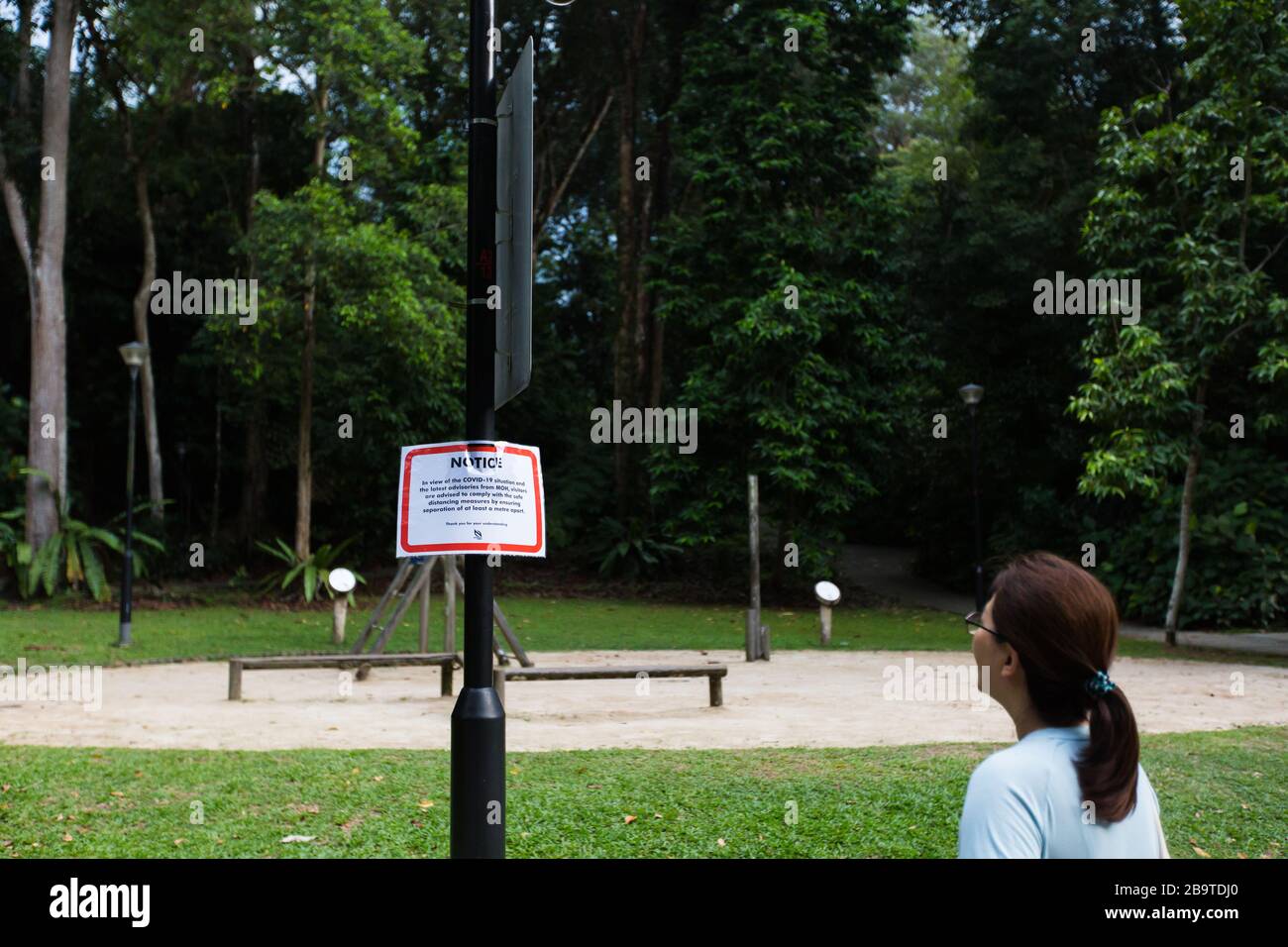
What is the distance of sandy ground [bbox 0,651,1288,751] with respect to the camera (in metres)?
10.1

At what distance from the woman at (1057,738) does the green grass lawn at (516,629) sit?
14941mm

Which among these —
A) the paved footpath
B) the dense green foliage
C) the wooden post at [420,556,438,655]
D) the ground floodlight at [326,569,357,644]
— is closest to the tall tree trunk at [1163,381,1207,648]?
the dense green foliage

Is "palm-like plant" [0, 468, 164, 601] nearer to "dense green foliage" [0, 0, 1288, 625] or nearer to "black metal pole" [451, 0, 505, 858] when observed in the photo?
"dense green foliage" [0, 0, 1288, 625]

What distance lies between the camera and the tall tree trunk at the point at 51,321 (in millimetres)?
22312

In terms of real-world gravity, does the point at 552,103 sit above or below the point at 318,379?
above

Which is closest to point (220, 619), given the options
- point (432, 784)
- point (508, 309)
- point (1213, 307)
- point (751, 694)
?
point (751, 694)

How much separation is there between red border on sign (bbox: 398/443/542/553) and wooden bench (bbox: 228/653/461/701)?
24.6ft

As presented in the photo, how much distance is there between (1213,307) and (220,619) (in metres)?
15.9

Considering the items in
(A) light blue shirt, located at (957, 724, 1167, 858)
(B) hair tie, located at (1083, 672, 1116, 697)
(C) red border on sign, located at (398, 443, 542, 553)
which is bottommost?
(A) light blue shirt, located at (957, 724, 1167, 858)

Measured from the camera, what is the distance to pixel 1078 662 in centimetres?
230

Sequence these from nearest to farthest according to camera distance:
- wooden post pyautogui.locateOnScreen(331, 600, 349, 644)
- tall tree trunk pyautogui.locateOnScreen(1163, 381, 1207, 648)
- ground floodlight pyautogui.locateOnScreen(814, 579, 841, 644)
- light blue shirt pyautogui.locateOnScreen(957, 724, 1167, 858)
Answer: light blue shirt pyautogui.locateOnScreen(957, 724, 1167, 858) < wooden post pyautogui.locateOnScreen(331, 600, 349, 644) < ground floodlight pyautogui.locateOnScreen(814, 579, 841, 644) < tall tree trunk pyautogui.locateOnScreen(1163, 381, 1207, 648)

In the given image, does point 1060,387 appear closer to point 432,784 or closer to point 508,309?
point 432,784

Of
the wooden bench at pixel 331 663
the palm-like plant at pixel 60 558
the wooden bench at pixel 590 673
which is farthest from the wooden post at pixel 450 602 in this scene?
the palm-like plant at pixel 60 558
